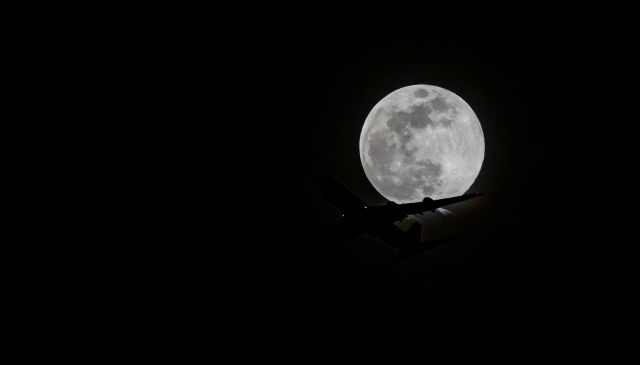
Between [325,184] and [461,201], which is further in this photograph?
[325,184]

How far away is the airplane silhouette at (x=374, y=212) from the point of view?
4672 cm

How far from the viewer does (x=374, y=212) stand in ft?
157

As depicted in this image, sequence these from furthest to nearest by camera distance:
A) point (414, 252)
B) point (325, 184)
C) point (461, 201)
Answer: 1. point (414, 252)
2. point (325, 184)
3. point (461, 201)

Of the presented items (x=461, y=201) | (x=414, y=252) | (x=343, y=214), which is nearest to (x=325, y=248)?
(x=343, y=214)

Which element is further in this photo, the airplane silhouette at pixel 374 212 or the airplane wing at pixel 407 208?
the airplane silhouette at pixel 374 212

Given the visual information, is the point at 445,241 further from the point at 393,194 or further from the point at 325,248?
the point at 325,248

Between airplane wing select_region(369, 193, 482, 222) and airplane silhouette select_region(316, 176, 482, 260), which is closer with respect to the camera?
airplane wing select_region(369, 193, 482, 222)

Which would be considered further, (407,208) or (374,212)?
(374,212)

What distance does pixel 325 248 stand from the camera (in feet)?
169

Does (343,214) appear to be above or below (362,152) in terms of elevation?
below

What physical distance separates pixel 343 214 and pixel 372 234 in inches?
143

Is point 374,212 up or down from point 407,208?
down

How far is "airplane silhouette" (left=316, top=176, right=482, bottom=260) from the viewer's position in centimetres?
4672

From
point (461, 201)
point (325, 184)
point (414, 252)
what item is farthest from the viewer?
point (414, 252)
